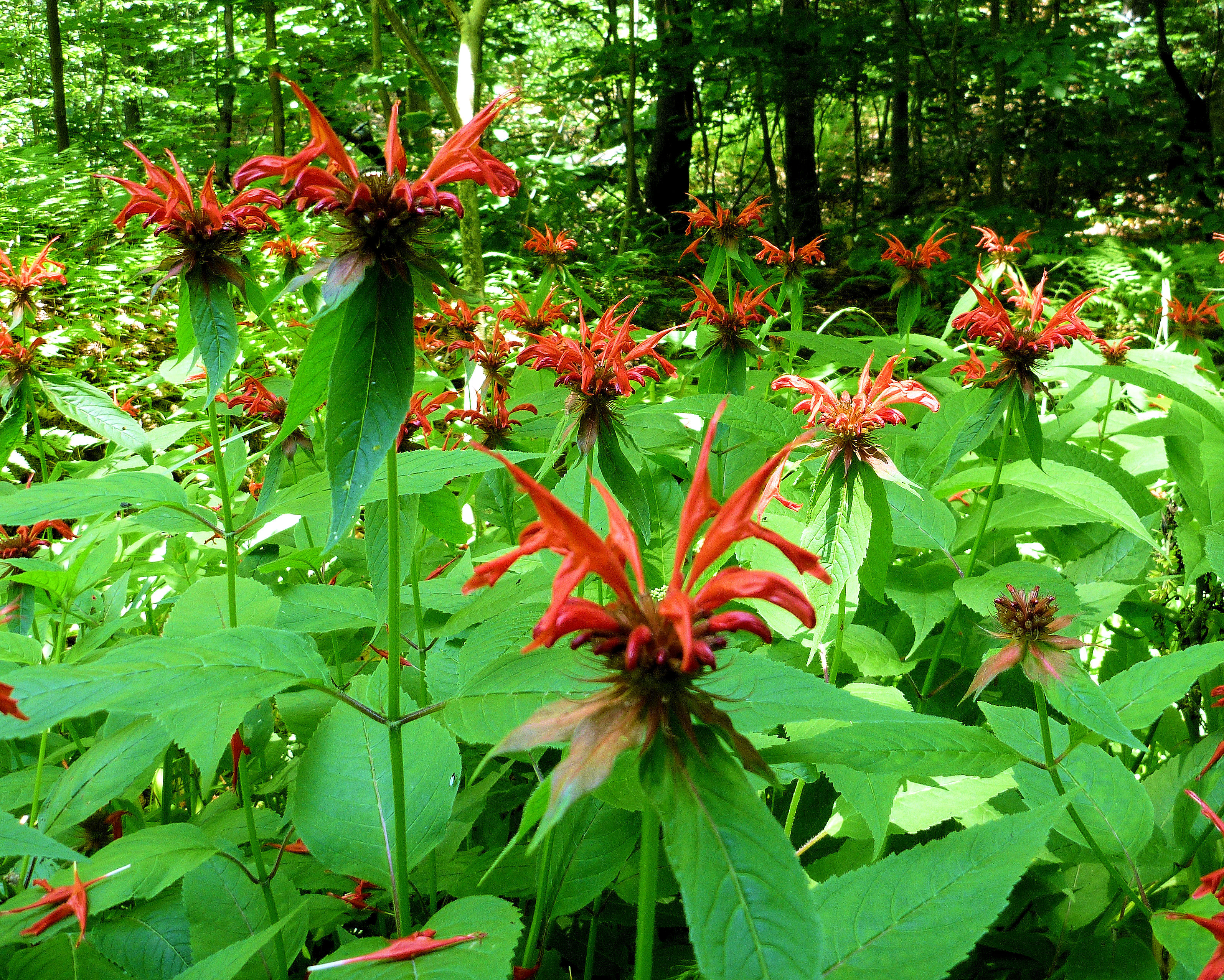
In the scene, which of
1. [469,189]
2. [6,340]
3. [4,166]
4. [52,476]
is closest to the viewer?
[6,340]

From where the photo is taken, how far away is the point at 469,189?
2.41 metres

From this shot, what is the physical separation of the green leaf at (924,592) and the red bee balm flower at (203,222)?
928 mm

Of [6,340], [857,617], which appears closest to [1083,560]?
[857,617]

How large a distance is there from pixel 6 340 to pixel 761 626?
1.67 meters

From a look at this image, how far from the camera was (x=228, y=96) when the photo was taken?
5.59 m

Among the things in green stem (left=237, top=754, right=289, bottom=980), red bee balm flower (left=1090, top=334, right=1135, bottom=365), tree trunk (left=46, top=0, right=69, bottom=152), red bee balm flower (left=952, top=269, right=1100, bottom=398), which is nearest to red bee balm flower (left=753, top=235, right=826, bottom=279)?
red bee balm flower (left=1090, top=334, right=1135, bottom=365)

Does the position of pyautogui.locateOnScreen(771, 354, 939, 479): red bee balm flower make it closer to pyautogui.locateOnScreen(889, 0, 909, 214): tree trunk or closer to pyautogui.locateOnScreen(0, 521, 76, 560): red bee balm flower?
pyautogui.locateOnScreen(0, 521, 76, 560): red bee balm flower

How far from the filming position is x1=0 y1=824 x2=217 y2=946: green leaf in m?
0.73

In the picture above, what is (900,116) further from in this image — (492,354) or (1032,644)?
(1032,644)

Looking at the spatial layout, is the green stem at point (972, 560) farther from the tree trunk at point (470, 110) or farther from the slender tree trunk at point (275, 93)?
the slender tree trunk at point (275, 93)

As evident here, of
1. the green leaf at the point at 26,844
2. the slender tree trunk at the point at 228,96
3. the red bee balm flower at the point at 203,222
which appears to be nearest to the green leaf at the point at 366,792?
the green leaf at the point at 26,844

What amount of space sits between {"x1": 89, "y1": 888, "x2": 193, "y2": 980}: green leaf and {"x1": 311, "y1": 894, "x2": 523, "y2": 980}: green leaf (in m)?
0.30

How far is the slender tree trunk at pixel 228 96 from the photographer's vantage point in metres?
4.87

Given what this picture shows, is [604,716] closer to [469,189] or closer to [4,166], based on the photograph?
[469,189]
